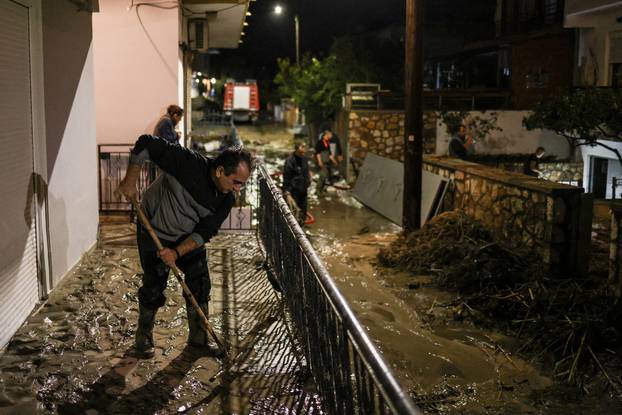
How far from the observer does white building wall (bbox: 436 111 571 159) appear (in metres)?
21.2

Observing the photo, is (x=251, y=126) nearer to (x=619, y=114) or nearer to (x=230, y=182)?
(x=619, y=114)

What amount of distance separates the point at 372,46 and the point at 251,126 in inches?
859

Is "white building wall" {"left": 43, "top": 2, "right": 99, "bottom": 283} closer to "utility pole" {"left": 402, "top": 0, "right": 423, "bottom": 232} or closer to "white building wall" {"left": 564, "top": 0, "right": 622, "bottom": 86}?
"utility pole" {"left": 402, "top": 0, "right": 423, "bottom": 232}


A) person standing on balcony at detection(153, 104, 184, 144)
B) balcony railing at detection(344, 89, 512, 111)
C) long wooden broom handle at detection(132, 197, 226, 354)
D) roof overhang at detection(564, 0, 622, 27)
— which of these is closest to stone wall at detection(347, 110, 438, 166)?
balcony railing at detection(344, 89, 512, 111)

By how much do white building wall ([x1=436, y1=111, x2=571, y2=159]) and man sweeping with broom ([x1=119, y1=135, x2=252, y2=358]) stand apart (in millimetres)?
16854

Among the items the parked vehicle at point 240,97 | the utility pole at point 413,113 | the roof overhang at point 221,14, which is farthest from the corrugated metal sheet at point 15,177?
the parked vehicle at point 240,97

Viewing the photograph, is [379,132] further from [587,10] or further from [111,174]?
[111,174]

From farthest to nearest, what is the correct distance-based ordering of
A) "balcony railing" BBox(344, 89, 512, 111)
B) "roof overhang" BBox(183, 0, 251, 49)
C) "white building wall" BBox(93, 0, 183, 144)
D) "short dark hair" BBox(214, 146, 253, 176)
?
"balcony railing" BBox(344, 89, 512, 111) → "roof overhang" BBox(183, 0, 251, 49) → "white building wall" BBox(93, 0, 183, 144) → "short dark hair" BBox(214, 146, 253, 176)

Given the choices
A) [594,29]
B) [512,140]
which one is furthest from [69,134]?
[594,29]

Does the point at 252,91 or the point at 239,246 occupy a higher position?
the point at 252,91

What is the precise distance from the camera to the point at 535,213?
898 centimetres

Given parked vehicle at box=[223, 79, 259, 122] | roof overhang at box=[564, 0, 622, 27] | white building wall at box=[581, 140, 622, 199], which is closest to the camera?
white building wall at box=[581, 140, 622, 199]

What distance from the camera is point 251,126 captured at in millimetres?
48219

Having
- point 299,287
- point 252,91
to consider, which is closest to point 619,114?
point 299,287
